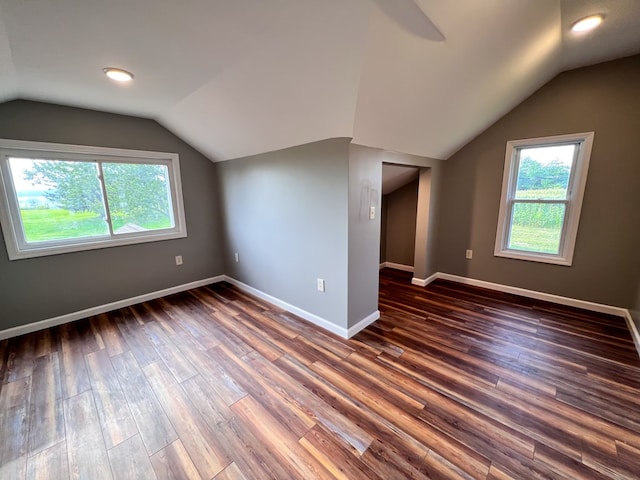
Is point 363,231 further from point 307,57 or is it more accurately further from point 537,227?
point 537,227

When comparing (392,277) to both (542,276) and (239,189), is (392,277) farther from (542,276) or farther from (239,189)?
(239,189)

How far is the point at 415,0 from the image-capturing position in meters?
1.18

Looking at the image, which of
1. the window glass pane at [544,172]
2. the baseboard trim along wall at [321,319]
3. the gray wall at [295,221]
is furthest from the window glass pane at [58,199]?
the window glass pane at [544,172]

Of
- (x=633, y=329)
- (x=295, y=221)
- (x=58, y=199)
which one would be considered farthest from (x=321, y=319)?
(x=58, y=199)

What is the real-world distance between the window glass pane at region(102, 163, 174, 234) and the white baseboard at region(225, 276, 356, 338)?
133cm

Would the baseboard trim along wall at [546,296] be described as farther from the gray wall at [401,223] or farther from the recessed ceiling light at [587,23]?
the recessed ceiling light at [587,23]

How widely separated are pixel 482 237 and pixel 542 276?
0.77 metres

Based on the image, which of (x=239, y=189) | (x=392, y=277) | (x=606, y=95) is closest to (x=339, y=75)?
(x=239, y=189)

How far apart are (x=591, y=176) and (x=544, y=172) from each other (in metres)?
0.40

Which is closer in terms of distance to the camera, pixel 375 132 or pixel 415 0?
pixel 415 0

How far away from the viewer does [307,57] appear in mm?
1468

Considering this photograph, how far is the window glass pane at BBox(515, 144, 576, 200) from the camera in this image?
110 inches

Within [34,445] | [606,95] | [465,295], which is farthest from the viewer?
[465,295]

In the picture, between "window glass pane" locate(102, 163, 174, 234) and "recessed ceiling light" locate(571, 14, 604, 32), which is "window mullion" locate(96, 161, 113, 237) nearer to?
"window glass pane" locate(102, 163, 174, 234)
